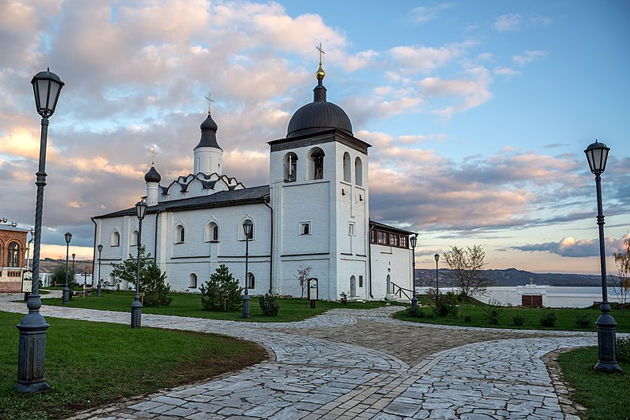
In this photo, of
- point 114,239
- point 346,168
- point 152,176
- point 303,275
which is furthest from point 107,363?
point 114,239

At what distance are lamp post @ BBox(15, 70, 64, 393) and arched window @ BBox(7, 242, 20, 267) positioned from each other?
103 feet

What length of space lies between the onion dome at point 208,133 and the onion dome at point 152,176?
454 centimetres

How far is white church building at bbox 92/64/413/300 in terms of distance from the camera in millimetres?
33656

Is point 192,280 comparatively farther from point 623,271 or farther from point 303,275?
point 623,271

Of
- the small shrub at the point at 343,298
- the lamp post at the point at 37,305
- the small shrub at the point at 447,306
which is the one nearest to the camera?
the lamp post at the point at 37,305

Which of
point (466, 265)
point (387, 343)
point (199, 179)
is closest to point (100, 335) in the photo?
point (387, 343)

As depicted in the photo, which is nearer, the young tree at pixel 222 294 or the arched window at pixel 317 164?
the young tree at pixel 222 294

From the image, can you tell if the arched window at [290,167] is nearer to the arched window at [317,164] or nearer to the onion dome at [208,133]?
the arched window at [317,164]

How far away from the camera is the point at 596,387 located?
757cm

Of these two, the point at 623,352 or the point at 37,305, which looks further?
the point at 623,352

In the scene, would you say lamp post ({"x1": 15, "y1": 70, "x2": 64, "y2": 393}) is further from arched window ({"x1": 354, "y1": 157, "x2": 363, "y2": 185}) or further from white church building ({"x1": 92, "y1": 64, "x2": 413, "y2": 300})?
arched window ({"x1": 354, "y1": 157, "x2": 363, "y2": 185})

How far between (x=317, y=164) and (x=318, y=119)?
318 cm

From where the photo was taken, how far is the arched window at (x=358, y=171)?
36516mm

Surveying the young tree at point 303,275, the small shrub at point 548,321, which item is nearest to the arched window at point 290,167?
the young tree at point 303,275
